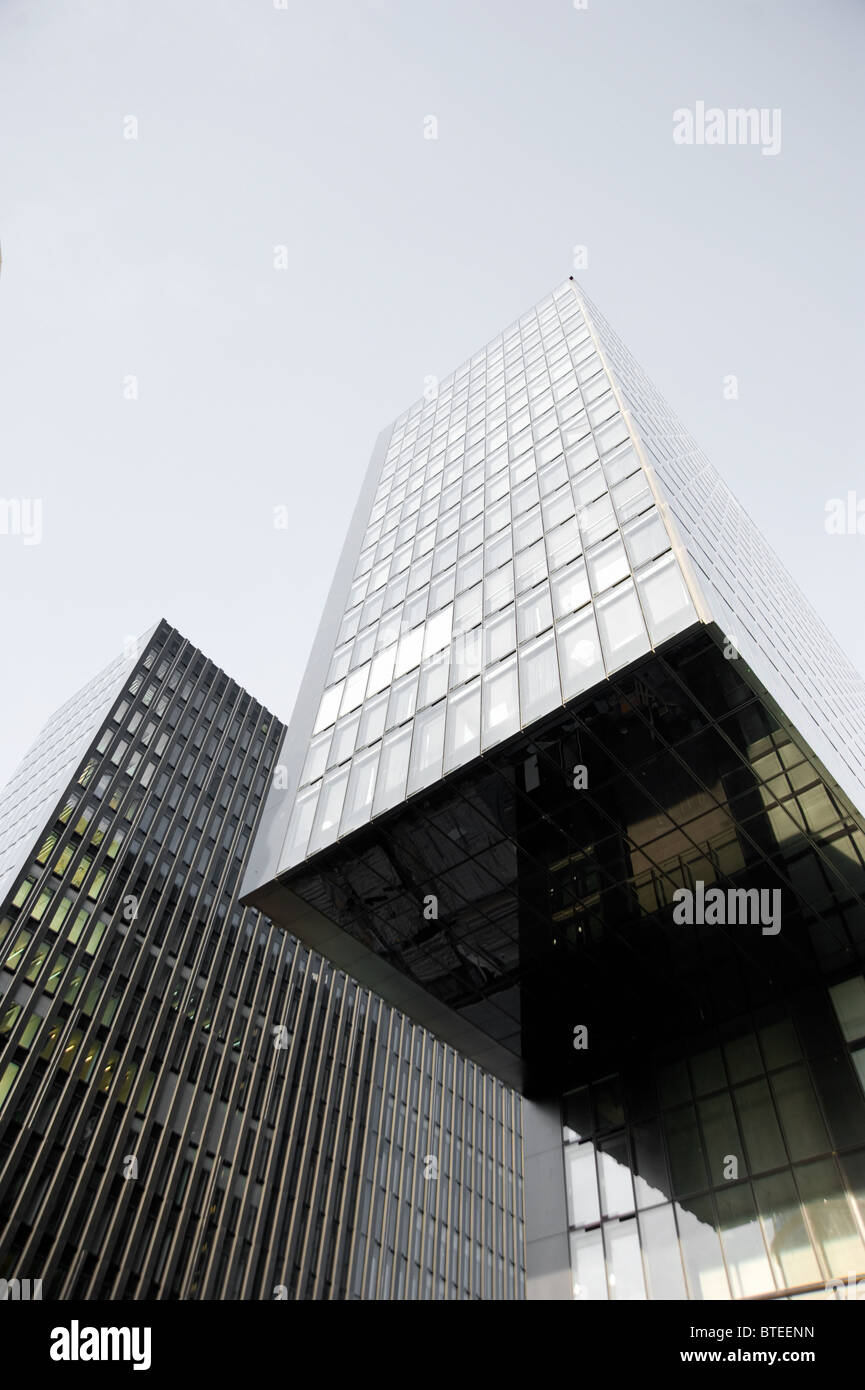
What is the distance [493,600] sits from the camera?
73.6 ft

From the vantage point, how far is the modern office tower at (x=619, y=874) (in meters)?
16.8

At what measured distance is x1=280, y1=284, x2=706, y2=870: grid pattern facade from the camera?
1777 centimetres

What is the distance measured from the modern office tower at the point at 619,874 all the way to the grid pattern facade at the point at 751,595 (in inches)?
10.0

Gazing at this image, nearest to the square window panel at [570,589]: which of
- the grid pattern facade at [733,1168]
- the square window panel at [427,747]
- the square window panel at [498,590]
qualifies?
the square window panel at [498,590]

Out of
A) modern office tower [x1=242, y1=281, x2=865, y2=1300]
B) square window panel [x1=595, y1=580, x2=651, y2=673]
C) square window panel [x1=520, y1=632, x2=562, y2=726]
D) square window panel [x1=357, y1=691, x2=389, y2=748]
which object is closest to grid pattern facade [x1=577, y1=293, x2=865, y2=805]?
modern office tower [x1=242, y1=281, x2=865, y2=1300]

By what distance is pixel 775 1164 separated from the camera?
17.9 metres

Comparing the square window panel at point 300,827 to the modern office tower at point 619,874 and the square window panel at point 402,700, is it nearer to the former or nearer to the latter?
the modern office tower at point 619,874

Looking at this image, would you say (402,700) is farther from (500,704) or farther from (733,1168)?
(733,1168)

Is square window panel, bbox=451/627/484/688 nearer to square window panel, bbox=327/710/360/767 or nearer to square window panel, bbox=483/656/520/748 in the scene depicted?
square window panel, bbox=483/656/520/748

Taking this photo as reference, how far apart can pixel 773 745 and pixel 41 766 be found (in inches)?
2416

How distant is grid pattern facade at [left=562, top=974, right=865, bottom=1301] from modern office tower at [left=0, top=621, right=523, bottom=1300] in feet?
93.1

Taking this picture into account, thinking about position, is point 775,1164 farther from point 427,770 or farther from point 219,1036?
point 219,1036

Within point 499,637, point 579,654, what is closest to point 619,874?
point 579,654
